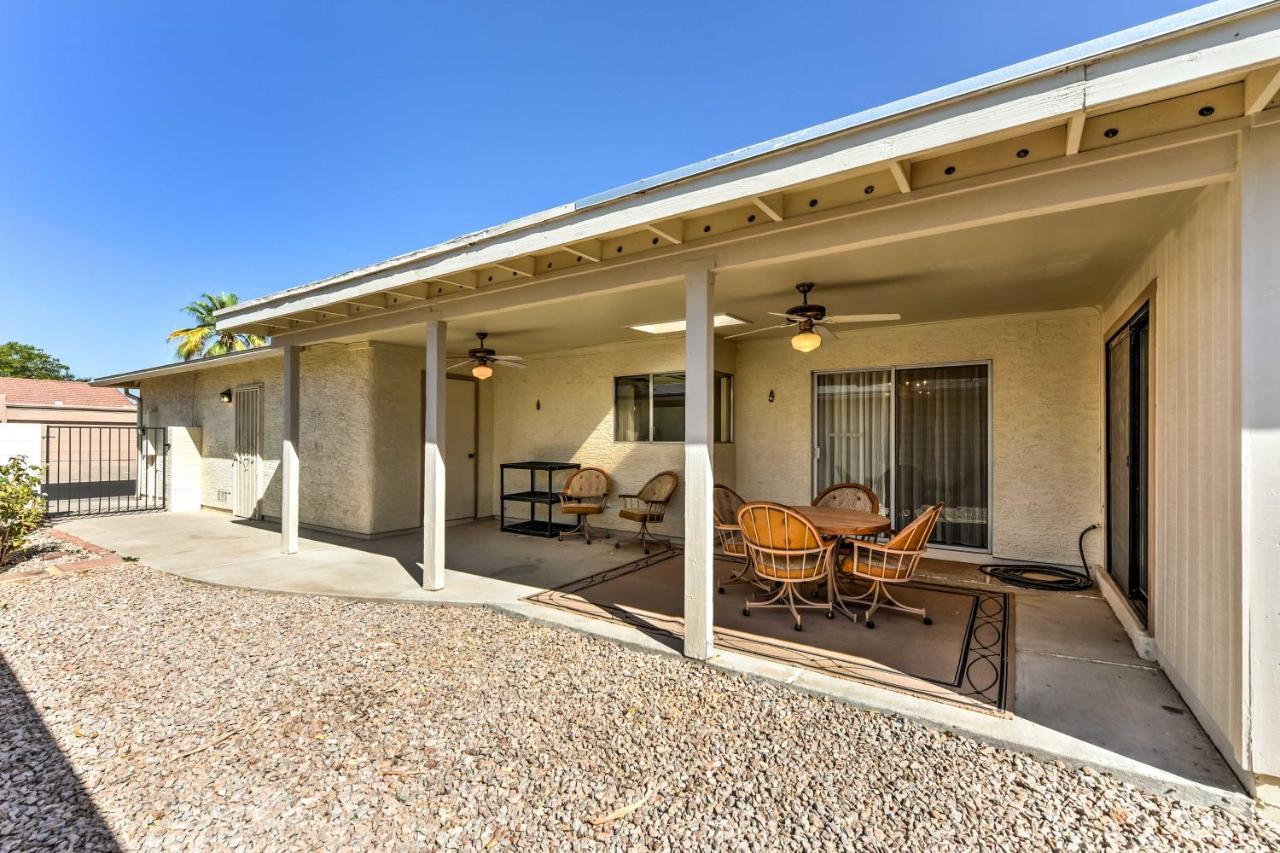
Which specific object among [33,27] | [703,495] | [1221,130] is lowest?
[703,495]

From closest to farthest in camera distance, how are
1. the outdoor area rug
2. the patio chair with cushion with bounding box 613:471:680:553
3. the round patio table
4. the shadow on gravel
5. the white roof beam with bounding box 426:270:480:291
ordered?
the shadow on gravel → the outdoor area rug → the round patio table → the white roof beam with bounding box 426:270:480:291 → the patio chair with cushion with bounding box 613:471:680:553

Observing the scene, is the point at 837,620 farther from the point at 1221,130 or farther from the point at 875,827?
the point at 1221,130

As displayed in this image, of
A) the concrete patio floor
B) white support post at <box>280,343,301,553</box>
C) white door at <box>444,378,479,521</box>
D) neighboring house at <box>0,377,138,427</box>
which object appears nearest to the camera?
the concrete patio floor

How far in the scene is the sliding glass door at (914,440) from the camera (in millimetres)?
6062

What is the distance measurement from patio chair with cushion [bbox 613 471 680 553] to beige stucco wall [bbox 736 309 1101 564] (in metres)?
2.63

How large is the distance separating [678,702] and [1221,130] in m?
3.51

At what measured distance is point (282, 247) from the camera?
69.1ft

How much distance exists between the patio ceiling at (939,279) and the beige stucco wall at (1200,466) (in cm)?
40

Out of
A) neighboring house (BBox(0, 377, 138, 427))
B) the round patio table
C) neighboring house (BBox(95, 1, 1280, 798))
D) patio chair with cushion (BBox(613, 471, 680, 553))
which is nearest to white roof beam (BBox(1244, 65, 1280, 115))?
neighboring house (BBox(95, 1, 1280, 798))

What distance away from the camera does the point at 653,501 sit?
726 cm

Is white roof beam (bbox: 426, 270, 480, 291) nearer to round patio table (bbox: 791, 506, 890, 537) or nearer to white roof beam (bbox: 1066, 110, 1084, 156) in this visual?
round patio table (bbox: 791, 506, 890, 537)

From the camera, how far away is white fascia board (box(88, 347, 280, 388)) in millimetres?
8367

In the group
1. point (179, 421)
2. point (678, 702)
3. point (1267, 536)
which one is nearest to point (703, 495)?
point (678, 702)

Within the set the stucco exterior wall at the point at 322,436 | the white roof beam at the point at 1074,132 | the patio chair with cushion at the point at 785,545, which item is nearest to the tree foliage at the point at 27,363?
the stucco exterior wall at the point at 322,436
